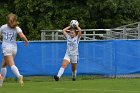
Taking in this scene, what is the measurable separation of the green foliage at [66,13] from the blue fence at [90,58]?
17.9 metres

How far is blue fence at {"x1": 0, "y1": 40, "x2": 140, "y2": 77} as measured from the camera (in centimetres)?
1775

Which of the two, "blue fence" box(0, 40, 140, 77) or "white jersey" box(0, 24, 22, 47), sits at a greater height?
"white jersey" box(0, 24, 22, 47)

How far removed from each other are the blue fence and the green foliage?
17883 mm

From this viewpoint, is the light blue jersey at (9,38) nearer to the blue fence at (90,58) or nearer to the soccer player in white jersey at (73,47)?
the soccer player in white jersey at (73,47)

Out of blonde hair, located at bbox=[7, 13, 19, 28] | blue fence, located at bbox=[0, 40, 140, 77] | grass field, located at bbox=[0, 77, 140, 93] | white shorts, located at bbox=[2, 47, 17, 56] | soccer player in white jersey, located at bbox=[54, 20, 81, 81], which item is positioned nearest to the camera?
grass field, located at bbox=[0, 77, 140, 93]

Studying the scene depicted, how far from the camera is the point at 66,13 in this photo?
36.4 meters

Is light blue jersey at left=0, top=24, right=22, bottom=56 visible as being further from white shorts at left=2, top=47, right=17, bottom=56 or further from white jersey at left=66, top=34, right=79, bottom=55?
white jersey at left=66, top=34, right=79, bottom=55

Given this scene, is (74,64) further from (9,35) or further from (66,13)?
(66,13)

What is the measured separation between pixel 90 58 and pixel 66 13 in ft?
61.6

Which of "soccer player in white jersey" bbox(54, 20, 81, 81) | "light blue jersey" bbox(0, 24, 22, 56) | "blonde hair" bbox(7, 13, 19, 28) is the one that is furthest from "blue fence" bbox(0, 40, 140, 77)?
"blonde hair" bbox(7, 13, 19, 28)

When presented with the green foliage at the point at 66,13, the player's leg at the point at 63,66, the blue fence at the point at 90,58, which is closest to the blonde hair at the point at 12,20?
the player's leg at the point at 63,66

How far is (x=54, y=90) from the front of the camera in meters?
12.9

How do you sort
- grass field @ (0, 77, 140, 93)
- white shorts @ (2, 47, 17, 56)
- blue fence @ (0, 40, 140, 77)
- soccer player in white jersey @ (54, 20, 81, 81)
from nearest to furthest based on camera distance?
1. grass field @ (0, 77, 140, 93)
2. white shorts @ (2, 47, 17, 56)
3. soccer player in white jersey @ (54, 20, 81, 81)
4. blue fence @ (0, 40, 140, 77)

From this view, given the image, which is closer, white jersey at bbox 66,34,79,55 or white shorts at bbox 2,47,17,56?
white shorts at bbox 2,47,17,56
